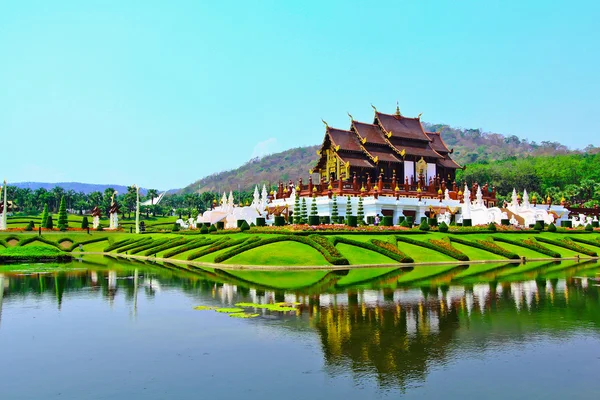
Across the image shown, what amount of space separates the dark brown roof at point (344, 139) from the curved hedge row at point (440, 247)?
86.4 feet

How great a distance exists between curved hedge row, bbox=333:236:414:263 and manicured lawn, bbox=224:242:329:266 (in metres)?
3.13

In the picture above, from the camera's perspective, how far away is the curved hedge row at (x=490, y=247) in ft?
145

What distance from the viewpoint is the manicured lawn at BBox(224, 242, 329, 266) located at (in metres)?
37.4

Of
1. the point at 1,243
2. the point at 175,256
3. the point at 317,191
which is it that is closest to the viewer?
→ the point at 175,256

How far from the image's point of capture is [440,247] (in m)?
42.9

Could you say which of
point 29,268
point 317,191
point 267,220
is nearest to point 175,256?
point 29,268

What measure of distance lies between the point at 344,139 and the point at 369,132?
4.31 m

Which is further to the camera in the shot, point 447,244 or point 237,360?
point 447,244

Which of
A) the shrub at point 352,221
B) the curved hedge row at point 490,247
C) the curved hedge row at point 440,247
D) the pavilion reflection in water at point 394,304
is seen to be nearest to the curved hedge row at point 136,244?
the pavilion reflection in water at point 394,304

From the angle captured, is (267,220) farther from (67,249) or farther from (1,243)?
(1,243)

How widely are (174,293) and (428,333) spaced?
44.2 ft

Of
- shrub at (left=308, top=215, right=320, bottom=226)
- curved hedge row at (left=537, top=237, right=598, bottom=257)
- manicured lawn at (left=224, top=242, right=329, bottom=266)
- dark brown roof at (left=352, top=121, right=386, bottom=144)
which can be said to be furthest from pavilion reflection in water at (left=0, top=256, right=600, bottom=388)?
dark brown roof at (left=352, top=121, right=386, bottom=144)

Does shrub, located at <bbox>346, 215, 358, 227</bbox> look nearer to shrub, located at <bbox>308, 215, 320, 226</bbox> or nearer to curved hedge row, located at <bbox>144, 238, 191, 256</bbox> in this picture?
shrub, located at <bbox>308, 215, 320, 226</bbox>

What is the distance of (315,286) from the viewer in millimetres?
27000
